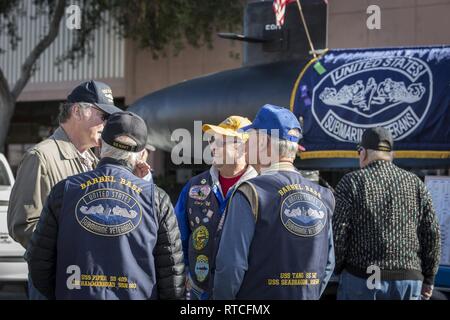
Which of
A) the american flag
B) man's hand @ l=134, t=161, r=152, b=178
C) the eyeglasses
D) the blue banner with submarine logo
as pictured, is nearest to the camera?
man's hand @ l=134, t=161, r=152, b=178

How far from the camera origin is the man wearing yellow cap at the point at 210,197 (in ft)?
15.2

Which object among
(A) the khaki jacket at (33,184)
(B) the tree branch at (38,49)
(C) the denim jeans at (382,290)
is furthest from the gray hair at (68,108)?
(B) the tree branch at (38,49)

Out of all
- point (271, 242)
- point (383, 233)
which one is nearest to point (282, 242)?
point (271, 242)

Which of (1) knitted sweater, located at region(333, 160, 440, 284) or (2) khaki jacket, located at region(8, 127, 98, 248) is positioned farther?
(1) knitted sweater, located at region(333, 160, 440, 284)

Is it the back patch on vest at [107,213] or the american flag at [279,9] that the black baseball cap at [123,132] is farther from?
the american flag at [279,9]

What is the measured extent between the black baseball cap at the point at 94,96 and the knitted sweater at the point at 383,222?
1623 mm

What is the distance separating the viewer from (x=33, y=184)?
3916mm

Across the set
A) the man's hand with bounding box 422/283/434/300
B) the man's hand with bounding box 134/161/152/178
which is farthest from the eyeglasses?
the man's hand with bounding box 422/283/434/300

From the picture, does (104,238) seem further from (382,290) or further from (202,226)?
(382,290)

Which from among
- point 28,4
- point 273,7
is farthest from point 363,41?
point 28,4

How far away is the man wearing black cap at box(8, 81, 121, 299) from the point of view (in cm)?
388

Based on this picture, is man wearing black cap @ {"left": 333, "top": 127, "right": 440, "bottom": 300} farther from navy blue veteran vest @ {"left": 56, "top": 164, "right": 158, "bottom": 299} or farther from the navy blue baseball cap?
navy blue veteran vest @ {"left": 56, "top": 164, "right": 158, "bottom": 299}

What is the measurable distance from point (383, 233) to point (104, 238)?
2.00 metres

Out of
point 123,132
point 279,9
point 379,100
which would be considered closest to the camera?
point 123,132
